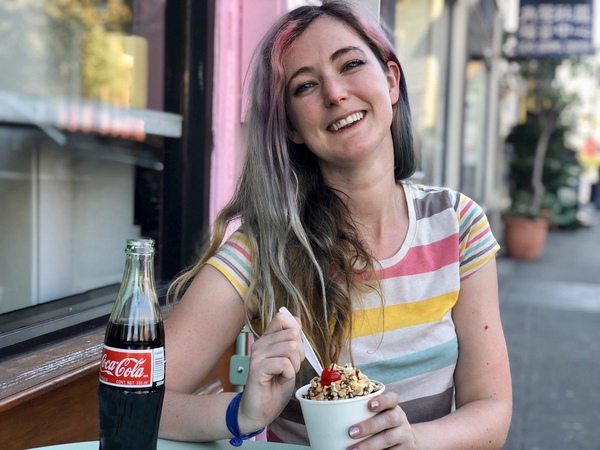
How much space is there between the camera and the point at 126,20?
284cm

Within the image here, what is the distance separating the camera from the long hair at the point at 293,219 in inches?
67.9

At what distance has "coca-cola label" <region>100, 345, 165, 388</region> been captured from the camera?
1.22 meters

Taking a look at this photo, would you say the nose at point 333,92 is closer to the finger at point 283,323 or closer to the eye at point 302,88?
the eye at point 302,88

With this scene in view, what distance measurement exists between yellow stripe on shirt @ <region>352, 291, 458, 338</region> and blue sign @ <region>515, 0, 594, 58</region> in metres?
9.70

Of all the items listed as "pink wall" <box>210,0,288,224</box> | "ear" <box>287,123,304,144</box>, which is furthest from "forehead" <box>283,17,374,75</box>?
"pink wall" <box>210,0,288,224</box>

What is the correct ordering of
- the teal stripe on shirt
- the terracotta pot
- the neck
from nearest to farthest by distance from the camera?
the teal stripe on shirt, the neck, the terracotta pot

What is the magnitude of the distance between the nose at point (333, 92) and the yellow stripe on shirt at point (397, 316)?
504mm

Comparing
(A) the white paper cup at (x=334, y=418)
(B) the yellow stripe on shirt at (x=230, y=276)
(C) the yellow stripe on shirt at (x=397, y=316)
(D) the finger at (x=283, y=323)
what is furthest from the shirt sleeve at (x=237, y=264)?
(A) the white paper cup at (x=334, y=418)

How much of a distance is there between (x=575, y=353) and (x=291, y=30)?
4956 millimetres

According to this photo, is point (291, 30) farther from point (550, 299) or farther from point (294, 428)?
point (550, 299)

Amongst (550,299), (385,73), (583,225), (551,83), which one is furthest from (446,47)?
(583,225)

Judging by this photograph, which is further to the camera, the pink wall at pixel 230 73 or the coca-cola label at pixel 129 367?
the pink wall at pixel 230 73

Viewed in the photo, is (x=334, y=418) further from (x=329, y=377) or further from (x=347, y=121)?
(x=347, y=121)

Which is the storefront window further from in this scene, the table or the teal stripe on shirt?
the teal stripe on shirt
